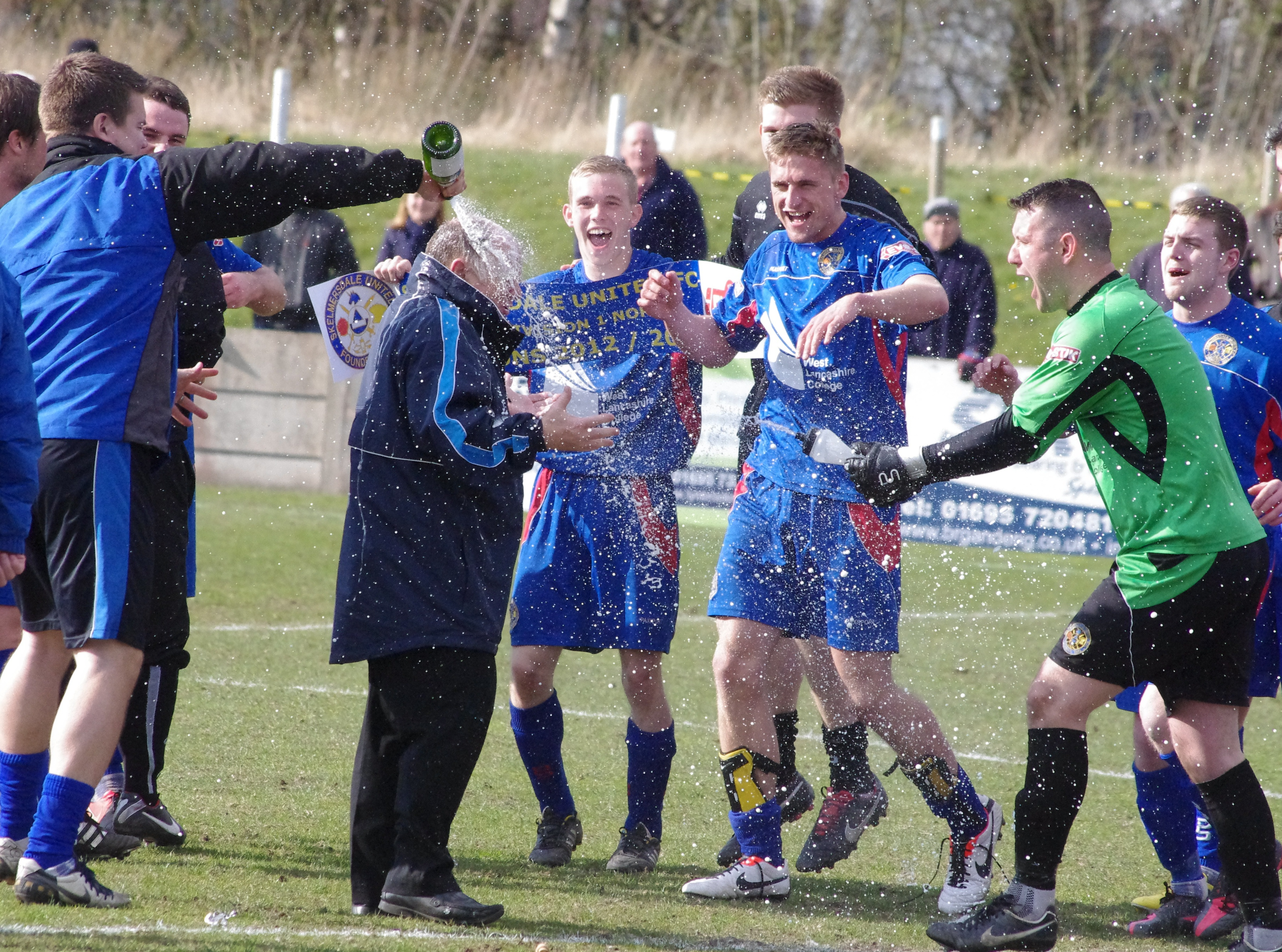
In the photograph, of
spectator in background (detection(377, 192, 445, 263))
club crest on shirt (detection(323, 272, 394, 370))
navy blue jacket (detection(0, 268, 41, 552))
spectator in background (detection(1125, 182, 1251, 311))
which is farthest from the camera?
spectator in background (detection(377, 192, 445, 263))

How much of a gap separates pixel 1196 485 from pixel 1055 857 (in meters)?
1.05

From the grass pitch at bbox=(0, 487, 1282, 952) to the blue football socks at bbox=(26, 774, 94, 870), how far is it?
0.14 meters

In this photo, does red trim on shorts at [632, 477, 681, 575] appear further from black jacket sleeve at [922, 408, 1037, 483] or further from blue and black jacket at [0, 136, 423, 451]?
blue and black jacket at [0, 136, 423, 451]

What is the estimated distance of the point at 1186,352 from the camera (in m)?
4.00

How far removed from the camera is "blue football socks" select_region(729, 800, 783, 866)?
460 centimetres

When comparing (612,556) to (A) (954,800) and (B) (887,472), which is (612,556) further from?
(A) (954,800)

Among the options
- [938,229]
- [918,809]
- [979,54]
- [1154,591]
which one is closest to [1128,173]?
[979,54]

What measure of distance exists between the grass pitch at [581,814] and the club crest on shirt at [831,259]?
1928 millimetres

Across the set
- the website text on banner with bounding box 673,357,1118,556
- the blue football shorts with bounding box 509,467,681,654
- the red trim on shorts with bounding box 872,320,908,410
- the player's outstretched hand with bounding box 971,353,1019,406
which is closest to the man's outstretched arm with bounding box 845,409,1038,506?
the player's outstretched hand with bounding box 971,353,1019,406

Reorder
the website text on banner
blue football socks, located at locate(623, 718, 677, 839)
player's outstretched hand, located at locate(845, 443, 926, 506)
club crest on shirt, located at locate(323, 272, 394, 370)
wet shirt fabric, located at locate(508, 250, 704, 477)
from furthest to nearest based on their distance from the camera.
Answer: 1. the website text on banner
2. club crest on shirt, located at locate(323, 272, 394, 370)
3. wet shirt fabric, located at locate(508, 250, 704, 477)
4. blue football socks, located at locate(623, 718, 677, 839)
5. player's outstretched hand, located at locate(845, 443, 926, 506)

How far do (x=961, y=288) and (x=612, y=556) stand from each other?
5.38 m

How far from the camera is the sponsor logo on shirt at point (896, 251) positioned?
4695 millimetres

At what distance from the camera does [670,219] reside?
261 inches

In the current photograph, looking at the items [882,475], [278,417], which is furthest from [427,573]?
[278,417]
